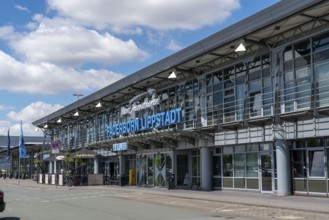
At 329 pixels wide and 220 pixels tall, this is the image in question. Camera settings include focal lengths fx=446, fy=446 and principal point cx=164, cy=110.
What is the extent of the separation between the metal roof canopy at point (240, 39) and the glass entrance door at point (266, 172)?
6020mm

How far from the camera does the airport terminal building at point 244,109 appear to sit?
69.4 ft

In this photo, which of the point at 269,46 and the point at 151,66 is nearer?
the point at 269,46

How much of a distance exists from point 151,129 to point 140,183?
595 centimetres

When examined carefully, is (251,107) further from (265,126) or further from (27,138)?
(27,138)

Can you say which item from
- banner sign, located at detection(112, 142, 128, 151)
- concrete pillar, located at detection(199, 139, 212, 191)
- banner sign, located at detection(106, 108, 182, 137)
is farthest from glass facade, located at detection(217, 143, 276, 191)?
banner sign, located at detection(112, 142, 128, 151)

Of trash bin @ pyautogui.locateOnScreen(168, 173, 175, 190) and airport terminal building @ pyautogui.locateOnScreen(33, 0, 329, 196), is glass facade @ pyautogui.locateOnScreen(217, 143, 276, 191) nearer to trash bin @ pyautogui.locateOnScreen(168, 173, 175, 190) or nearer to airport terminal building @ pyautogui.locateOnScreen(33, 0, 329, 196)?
airport terminal building @ pyautogui.locateOnScreen(33, 0, 329, 196)

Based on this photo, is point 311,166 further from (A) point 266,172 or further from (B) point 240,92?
(B) point 240,92

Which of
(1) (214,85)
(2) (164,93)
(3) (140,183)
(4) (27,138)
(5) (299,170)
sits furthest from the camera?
(4) (27,138)

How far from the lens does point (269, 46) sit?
23.6 metres

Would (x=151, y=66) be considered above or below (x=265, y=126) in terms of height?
above

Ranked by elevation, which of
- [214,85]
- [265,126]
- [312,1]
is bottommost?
[265,126]

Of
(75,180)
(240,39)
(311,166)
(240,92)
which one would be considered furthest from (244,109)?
(75,180)

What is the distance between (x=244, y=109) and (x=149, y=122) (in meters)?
9.84

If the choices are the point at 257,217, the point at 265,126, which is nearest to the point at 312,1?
the point at 265,126
